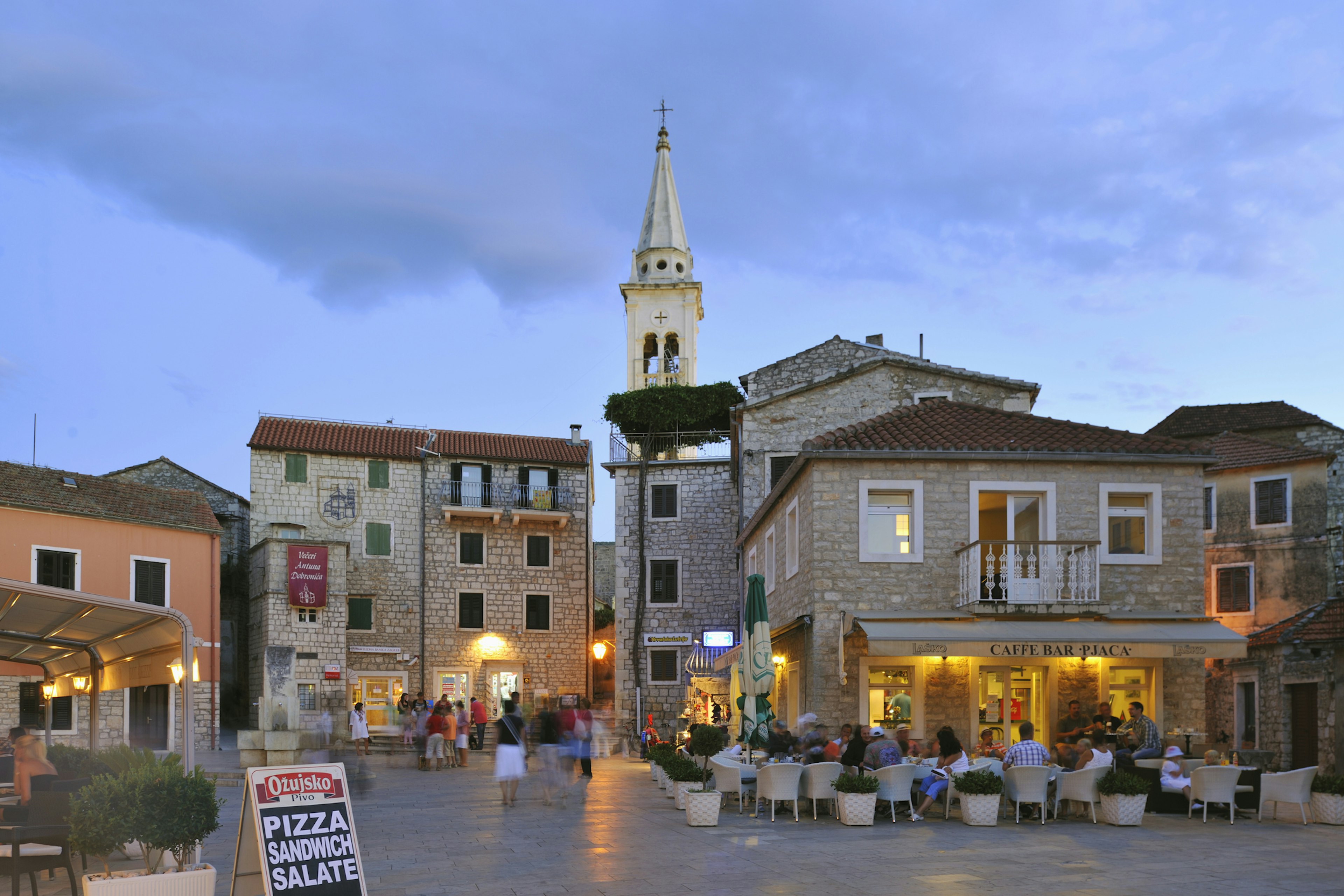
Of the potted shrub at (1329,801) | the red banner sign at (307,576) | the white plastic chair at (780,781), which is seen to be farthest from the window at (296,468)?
the potted shrub at (1329,801)

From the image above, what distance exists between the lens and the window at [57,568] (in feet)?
89.2

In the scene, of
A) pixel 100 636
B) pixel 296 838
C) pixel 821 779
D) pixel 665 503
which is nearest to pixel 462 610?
pixel 665 503

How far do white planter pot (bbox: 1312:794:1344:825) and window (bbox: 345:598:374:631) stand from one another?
29171 mm

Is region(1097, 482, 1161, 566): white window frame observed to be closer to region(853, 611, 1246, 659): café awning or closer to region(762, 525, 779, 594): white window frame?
region(853, 611, 1246, 659): café awning

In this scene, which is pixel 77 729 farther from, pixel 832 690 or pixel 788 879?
pixel 788 879

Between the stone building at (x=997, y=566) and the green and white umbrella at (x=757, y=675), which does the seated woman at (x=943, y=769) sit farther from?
the stone building at (x=997, y=566)

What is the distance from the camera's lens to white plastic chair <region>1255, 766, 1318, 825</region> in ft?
42.2

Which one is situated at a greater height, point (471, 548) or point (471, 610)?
point (471, 548)

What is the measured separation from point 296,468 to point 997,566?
25.2 m

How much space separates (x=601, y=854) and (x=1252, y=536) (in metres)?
24.1

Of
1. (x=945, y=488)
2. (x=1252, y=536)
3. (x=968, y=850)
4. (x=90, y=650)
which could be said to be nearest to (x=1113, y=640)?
(x=945, y=488)

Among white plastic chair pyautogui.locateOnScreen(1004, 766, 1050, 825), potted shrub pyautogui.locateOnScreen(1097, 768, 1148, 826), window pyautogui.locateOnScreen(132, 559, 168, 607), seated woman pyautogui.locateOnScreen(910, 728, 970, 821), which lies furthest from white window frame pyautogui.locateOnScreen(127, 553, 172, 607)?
potted shrub pyautogui.locateOnScreen(1097, 768, 1148, 826)

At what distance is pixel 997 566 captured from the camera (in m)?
17.9

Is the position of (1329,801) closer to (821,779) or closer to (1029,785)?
(1029,785)
